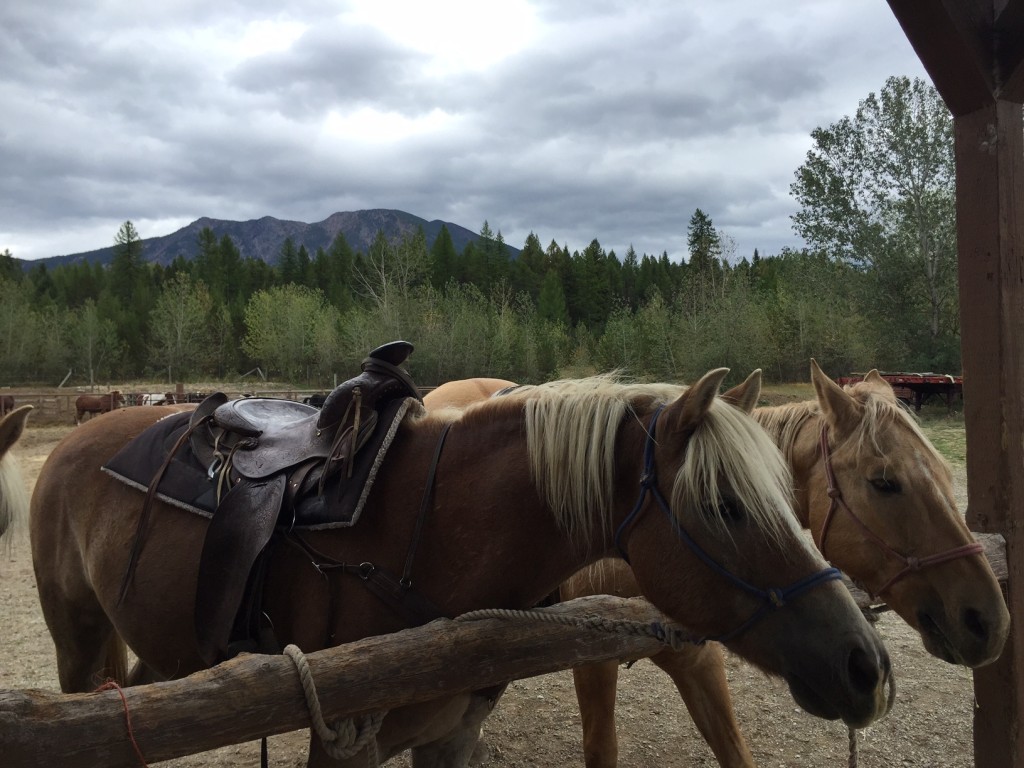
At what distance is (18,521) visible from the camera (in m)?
2.66

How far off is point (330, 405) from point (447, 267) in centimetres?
6158

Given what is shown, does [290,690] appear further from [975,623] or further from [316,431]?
[975,623]

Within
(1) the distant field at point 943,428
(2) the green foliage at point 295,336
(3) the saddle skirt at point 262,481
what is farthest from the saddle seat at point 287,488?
(2) the green foliage at point 295,336

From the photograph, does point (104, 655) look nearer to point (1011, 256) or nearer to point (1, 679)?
point (1, 679)

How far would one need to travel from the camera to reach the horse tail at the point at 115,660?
2.91m

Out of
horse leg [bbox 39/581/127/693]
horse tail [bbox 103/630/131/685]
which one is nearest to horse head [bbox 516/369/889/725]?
horse leg [bbox 39/581/127/693]

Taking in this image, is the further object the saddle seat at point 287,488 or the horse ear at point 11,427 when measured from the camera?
the horse ear at point 11,427

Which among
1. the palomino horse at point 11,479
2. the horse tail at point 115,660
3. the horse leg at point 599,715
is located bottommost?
the horse leg at point 599,715

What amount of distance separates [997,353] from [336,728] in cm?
248

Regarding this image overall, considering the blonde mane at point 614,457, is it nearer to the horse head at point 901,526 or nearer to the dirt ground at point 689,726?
the horse head at point 901,526

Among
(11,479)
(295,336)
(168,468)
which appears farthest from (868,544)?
(295,336)

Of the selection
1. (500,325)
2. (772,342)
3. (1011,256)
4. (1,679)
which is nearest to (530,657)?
(1011,256)

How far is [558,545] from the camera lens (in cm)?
172

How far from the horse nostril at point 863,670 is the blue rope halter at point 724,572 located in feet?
0.54
